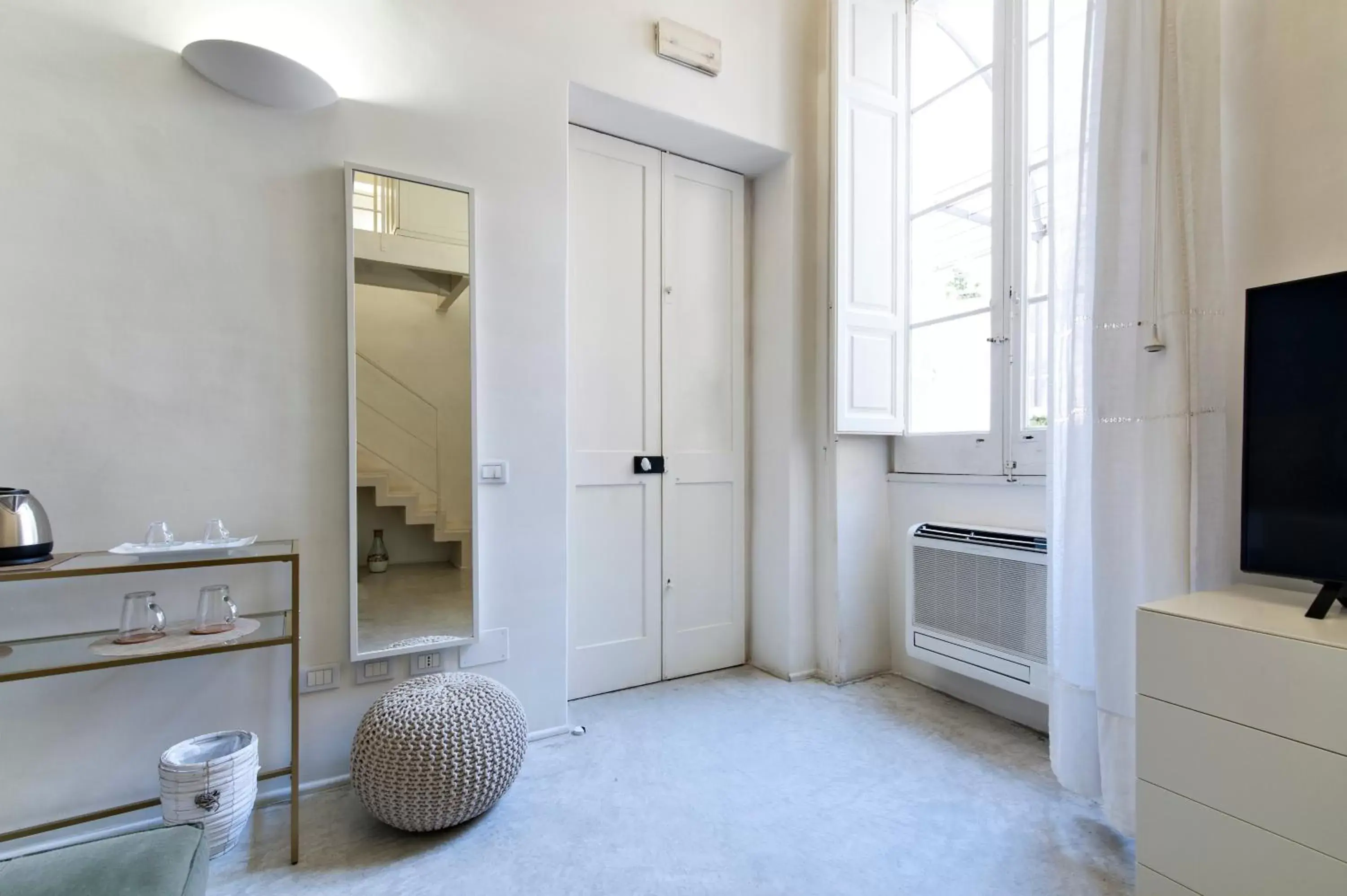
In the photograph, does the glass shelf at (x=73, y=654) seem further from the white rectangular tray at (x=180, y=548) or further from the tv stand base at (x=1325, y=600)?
the tv stand base at (x=1325, y=600)

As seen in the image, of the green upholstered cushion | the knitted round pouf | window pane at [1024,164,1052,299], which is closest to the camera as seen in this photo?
the green upholstered cushion

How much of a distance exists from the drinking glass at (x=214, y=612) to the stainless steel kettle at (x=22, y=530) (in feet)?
1.14

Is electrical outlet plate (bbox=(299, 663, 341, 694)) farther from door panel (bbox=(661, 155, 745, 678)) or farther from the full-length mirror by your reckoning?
door panel (bbox=(661, 155, 745, 678))

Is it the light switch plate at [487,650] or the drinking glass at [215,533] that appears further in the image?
the light switch plate at [487,650]

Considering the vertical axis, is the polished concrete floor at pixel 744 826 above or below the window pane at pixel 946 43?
below

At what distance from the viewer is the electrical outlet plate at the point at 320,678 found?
6.19 feet

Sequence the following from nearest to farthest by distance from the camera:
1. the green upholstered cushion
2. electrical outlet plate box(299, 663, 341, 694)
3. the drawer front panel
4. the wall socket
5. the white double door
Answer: the green upholstered cushion → the drawer front panel → electrical outlet plate box(299, 663, 341, 694) → the wall socket → the white double door

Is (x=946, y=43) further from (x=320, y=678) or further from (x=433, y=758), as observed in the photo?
(x=320, y=678)

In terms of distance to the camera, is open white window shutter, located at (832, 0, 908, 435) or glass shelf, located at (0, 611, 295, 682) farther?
open white window shutter, located at (832, 0, 908, 435)

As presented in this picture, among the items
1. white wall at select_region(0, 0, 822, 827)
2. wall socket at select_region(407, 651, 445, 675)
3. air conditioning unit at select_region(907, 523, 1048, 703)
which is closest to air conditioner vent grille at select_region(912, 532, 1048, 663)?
air conditioning unit at select_region(907, 523, 1048, 703)

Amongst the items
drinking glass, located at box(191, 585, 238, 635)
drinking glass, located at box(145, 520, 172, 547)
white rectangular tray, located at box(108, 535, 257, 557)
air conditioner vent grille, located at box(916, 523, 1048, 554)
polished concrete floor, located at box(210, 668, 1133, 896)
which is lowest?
polished concrete floor, located at box(210, 668, 1133, 896)

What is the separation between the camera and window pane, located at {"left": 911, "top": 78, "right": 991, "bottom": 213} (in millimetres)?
2611

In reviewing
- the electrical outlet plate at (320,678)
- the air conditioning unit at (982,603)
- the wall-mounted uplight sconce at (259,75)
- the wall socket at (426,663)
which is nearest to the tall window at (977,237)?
the air conditioning unit at (982,603)

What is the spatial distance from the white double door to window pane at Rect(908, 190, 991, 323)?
864 millimetres
